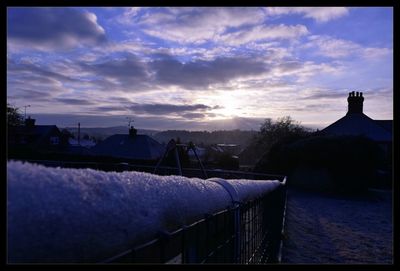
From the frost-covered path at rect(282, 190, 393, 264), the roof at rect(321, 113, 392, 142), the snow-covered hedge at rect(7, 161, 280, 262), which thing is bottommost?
the frost-covered path at rect(282, 190, 393, 264)

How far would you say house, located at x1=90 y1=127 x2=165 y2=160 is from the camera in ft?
118

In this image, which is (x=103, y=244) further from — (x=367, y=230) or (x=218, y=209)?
(x=367, y=230)

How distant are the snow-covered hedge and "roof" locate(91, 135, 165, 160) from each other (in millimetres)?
33636

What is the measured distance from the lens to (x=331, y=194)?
81.3 feet

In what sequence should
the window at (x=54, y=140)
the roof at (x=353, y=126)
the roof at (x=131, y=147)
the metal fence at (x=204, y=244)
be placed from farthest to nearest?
the roof at (x=131, y=147)
the roof at (x=353, y=126)
the window at (x=54, y=140)
the metal fence at (x=204, y=244)

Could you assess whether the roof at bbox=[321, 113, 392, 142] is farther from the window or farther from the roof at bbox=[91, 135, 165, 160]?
the window

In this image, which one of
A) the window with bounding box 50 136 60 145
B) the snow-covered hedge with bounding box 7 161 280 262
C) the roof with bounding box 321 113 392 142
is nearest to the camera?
the snow-covered hedge with bounding box 7 161 280 262

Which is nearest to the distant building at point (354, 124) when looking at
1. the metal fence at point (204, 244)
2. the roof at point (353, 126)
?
the roof at point (353, 126)

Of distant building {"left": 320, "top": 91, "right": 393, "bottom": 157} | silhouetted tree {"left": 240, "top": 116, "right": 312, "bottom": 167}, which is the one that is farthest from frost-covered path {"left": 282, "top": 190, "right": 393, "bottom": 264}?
silhouetted tree {"left": 240, "top": 116, "right": 312, "bottom": 167}

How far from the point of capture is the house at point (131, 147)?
118ft

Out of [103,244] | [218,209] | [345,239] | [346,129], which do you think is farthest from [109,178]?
[346,129]

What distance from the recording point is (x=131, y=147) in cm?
3694

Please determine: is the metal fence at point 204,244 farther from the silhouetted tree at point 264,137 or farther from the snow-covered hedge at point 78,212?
the silhouetted tree at point 264,137

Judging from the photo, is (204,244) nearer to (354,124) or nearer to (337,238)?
(337,238)
